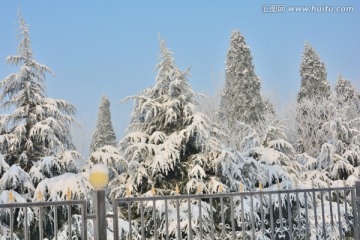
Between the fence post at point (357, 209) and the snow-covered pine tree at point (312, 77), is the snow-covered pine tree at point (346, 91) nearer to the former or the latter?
the snow-covered pine tree at point (312, 77)

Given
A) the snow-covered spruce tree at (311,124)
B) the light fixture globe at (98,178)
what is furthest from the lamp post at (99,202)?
the snow-covered spruce tree at (311,124)

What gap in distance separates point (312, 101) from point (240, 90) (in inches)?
136

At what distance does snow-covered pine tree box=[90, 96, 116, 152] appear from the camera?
22.5 m

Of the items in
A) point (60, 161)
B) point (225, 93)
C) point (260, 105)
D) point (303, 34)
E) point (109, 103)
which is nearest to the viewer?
point (60, 161)

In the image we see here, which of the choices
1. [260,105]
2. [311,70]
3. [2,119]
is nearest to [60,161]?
[2,119]

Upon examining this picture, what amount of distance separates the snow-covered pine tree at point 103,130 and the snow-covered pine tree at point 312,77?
10320 millimetres

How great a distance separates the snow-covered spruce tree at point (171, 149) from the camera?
648cm

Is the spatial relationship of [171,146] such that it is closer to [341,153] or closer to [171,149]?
[171,149]

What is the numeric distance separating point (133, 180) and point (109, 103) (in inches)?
735

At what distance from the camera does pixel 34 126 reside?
6.06 meters

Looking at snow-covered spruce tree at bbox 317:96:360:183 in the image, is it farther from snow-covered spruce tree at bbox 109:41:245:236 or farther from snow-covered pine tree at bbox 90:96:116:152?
snow-covered pine tree at bbox 90:96:116:152

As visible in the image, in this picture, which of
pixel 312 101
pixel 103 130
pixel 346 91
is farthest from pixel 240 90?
pixel 103 130

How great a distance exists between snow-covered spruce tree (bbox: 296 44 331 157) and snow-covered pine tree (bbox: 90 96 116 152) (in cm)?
1009

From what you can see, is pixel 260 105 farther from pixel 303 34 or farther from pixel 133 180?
pixel 133 180
